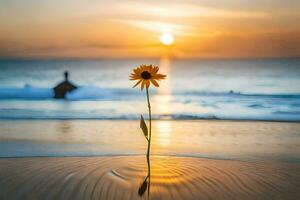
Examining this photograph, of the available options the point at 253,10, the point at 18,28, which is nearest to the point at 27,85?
the point at 18,28

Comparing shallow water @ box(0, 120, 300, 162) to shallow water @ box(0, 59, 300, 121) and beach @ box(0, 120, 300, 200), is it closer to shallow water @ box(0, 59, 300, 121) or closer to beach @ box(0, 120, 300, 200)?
beach @ box(0, 120, 300, 200)

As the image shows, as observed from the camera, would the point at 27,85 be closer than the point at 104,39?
No

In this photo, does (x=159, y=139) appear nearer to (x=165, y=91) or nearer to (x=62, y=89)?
(x=165, y=91)

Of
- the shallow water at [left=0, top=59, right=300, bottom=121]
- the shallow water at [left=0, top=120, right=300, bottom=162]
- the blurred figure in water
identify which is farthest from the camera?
the blurred figure in water

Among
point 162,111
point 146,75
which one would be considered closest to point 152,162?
point 146,75

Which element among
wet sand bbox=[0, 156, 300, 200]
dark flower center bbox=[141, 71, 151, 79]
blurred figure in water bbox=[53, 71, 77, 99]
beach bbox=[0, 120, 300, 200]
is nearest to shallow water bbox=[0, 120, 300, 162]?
beach bbox=[0, 120, 300, 200]

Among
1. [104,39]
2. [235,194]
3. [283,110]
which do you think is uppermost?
[104,39]

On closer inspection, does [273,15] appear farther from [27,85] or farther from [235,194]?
[27,85]

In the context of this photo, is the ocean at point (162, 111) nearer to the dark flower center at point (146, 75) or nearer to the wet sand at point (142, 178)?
the wet sand at point (142, 178)

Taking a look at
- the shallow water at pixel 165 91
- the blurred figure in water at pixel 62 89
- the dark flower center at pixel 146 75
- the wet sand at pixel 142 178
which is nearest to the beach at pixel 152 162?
the wet sand at pixel 142 178
